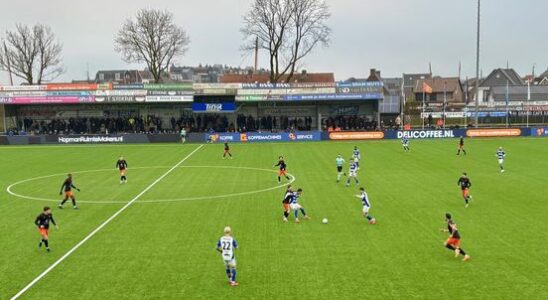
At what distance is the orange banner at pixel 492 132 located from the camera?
65562mm

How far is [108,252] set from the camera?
18.4 metres

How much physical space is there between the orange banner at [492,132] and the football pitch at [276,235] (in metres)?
25.8

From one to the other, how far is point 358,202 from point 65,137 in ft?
172

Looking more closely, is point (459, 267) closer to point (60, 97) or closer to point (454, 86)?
point (60, 97)

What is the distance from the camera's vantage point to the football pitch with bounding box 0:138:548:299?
1485 cm

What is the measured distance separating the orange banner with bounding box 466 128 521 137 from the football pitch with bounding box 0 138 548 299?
84.8 ft

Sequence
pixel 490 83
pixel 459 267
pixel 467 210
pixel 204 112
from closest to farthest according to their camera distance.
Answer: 1. pixel 459 267
2. pixel 467 210
3. pixel 204 112
4. pixel 490 83

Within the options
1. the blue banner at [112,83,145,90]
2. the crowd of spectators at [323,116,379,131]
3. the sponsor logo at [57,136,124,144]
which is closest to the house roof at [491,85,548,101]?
the crowd of spectators at [323,116,379,131]

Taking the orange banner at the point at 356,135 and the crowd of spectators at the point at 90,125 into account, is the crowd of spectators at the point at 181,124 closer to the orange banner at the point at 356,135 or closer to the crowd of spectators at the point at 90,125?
the crowd of spectators at the point at 90,125

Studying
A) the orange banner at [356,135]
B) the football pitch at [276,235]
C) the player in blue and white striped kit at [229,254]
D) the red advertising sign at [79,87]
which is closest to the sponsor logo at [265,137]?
the orange banner at [356,135]

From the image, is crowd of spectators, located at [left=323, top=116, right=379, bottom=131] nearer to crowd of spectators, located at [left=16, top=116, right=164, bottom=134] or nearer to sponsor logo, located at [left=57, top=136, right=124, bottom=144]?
crowd of spectators, located at [left=16, top=116, right=164, bottom=134]

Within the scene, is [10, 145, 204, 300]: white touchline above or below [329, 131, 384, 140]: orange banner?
below

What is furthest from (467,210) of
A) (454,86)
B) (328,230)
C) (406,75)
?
(406,75)

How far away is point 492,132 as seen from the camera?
65.7m
